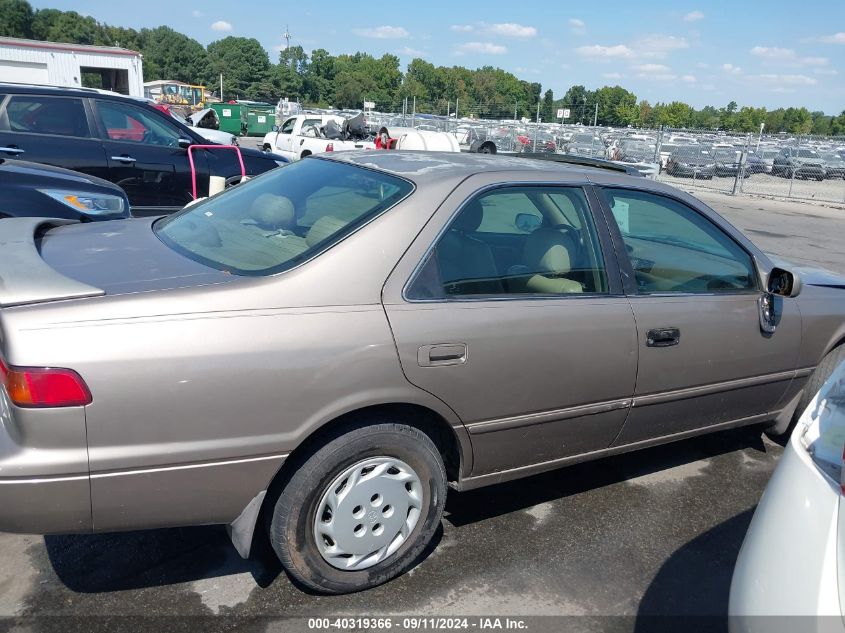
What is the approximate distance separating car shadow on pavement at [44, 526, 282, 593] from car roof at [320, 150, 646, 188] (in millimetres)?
1707

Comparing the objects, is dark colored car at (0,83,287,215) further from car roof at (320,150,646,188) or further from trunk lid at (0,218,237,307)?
car roof at (320,150,646,188)

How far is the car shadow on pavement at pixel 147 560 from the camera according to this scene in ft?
8.84

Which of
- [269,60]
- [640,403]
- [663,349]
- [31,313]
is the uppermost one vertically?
[269,60]

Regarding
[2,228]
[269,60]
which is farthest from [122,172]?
[269,60]

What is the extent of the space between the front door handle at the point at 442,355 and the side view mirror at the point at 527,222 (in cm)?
97

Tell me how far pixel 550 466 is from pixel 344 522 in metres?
1.00

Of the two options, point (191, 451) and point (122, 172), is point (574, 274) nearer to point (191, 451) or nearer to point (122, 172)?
point (191, 451)

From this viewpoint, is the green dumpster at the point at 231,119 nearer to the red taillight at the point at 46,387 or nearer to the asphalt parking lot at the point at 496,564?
the asphalt parking lot at the point at 496,564

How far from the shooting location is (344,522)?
8.36 feet

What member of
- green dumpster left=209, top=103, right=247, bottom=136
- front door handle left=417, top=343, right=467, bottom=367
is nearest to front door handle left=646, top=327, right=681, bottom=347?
front door handle left=417, top=343, right=467, bottom=367

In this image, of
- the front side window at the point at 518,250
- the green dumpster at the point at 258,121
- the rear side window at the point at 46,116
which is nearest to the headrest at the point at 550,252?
the front side window at the point at 518,250

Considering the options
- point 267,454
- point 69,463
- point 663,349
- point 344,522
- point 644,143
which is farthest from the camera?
point 644,143

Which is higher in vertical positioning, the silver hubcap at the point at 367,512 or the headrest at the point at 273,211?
the headrest at the point at 273,211

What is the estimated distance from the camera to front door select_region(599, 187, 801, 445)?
126 inches
